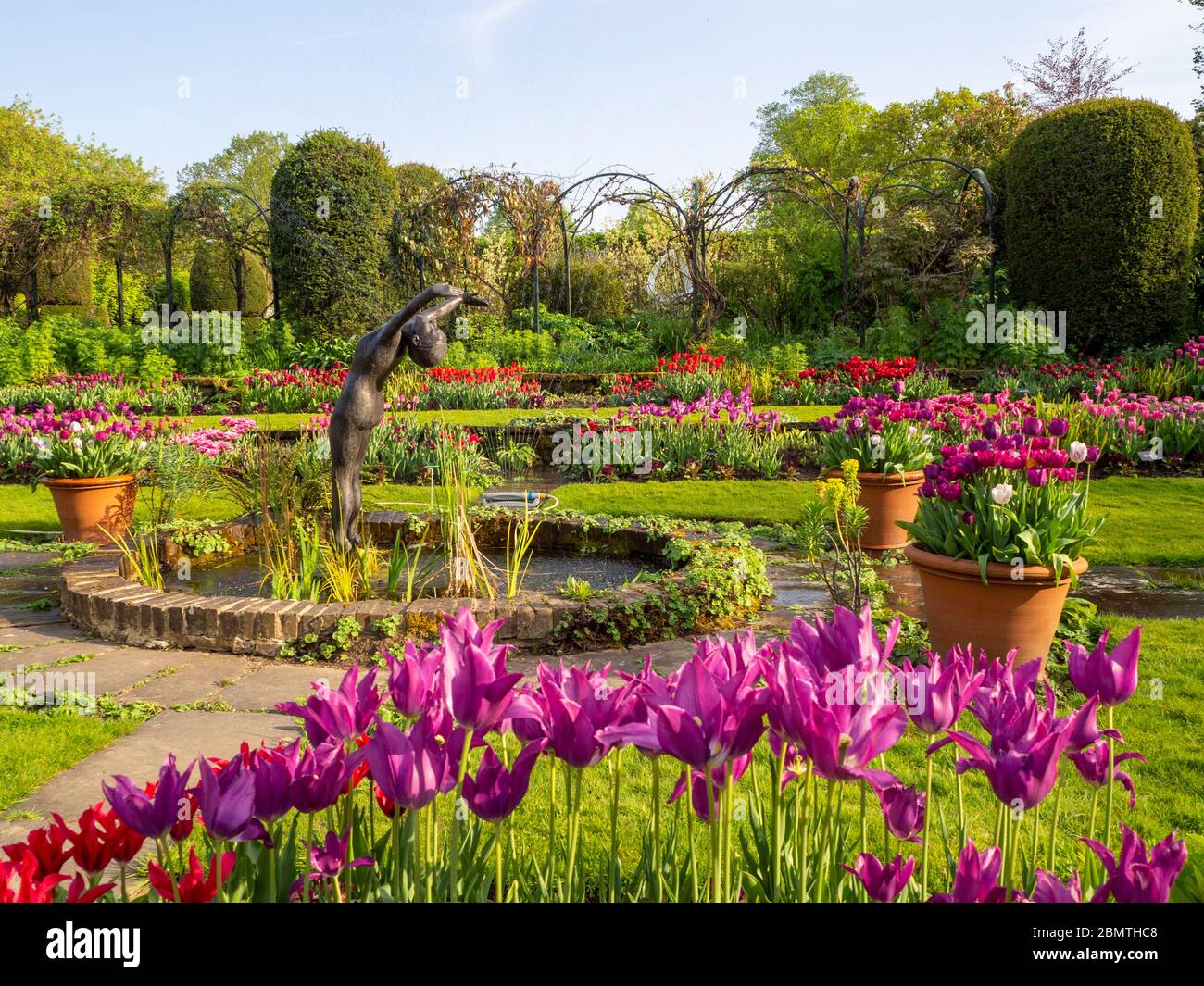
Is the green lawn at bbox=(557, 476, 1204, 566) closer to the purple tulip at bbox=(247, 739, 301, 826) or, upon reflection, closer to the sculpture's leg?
the sculpture's leg

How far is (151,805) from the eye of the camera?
105 cm

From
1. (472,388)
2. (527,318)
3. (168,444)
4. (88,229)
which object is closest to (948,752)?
(168,444)

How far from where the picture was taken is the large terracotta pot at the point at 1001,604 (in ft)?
11.7

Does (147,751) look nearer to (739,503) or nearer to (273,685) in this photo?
(273,685)

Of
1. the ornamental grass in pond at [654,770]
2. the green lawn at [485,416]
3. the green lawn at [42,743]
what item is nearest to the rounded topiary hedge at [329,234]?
the green lawn at [485,416]

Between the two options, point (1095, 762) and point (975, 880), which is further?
point (1095, 762)

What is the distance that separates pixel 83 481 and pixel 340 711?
5.91m

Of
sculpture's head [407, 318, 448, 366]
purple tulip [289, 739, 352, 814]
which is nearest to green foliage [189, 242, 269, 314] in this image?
sculpture's head [407, 318, 448, 366]

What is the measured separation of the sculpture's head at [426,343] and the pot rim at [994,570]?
8.36ft

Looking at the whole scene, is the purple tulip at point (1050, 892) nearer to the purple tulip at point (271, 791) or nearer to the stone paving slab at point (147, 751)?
the purple tulip at point (271, 791)

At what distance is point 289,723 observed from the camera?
10.4 feet

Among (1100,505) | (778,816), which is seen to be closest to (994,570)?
(778,816)
